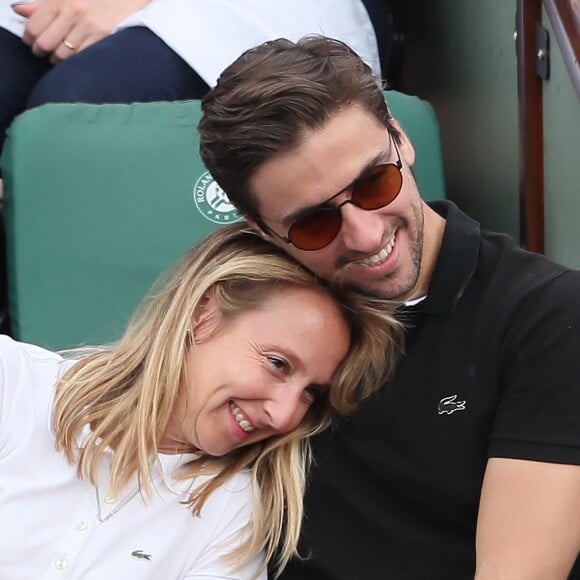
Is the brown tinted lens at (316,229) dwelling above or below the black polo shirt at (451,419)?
above

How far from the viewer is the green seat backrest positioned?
7.22ft

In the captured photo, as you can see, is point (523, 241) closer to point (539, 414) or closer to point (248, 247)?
point (248, 247)

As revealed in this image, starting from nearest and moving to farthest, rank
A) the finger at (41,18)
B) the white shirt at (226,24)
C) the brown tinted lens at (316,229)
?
1. the brown tinted lens at (316,229)
2. the white shirt at (226,24)
3. the finger at (41,18)

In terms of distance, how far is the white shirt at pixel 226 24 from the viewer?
2453 millimetres

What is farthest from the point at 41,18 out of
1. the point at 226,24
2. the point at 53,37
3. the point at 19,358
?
the point at 19,358

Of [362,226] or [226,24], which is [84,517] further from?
[226,24]

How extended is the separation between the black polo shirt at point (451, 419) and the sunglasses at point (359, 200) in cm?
14

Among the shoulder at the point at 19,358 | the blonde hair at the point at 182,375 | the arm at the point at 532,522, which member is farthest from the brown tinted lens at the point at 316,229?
the shoulder at the point at 19,358

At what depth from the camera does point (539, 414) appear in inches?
59.1

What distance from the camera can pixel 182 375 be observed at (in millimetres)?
1808

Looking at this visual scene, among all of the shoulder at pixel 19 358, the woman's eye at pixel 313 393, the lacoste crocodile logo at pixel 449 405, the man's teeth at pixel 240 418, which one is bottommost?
the shoulder at pixel 19 358

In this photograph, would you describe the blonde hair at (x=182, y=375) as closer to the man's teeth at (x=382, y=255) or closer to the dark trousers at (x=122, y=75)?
the man's teeth at (x=382, y=255)

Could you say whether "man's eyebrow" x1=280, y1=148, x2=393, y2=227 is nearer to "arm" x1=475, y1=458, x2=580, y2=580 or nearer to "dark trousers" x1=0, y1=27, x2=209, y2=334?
"arm" x1=475, y1=458, x2=580, y2=580

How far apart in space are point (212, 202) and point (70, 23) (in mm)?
699
